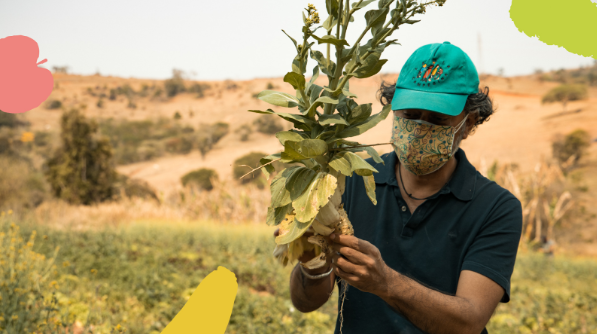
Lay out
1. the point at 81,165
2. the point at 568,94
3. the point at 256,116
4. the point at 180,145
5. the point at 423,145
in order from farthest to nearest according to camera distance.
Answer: the point at 256,116, the point at 180,145, the point at 568,94, the point at 81,165, the point at 423,145

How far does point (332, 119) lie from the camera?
5.25 feet

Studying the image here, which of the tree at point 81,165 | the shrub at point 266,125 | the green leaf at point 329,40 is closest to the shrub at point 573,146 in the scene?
the shrub at point 266,125

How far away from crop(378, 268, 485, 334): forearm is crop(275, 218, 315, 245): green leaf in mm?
385

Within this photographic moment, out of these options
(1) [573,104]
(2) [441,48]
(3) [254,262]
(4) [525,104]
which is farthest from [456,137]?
(4) [525,104]

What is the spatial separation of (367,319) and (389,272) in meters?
0.51

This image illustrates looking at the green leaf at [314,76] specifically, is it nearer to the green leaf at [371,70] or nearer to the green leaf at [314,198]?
the green leaf at [371,70]

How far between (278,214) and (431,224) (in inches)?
31.5

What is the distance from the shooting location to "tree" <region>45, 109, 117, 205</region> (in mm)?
14516

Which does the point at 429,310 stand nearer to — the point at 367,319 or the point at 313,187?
the point at 367,319

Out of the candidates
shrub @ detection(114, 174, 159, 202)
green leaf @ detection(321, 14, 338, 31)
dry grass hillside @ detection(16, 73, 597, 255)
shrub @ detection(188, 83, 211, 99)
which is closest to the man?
green leaf @ detection(321, 14, 338, 31)

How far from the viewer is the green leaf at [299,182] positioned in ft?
5.48

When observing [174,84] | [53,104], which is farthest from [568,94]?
[53,104]

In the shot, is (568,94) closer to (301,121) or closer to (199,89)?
(301,121)

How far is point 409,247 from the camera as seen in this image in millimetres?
1996
